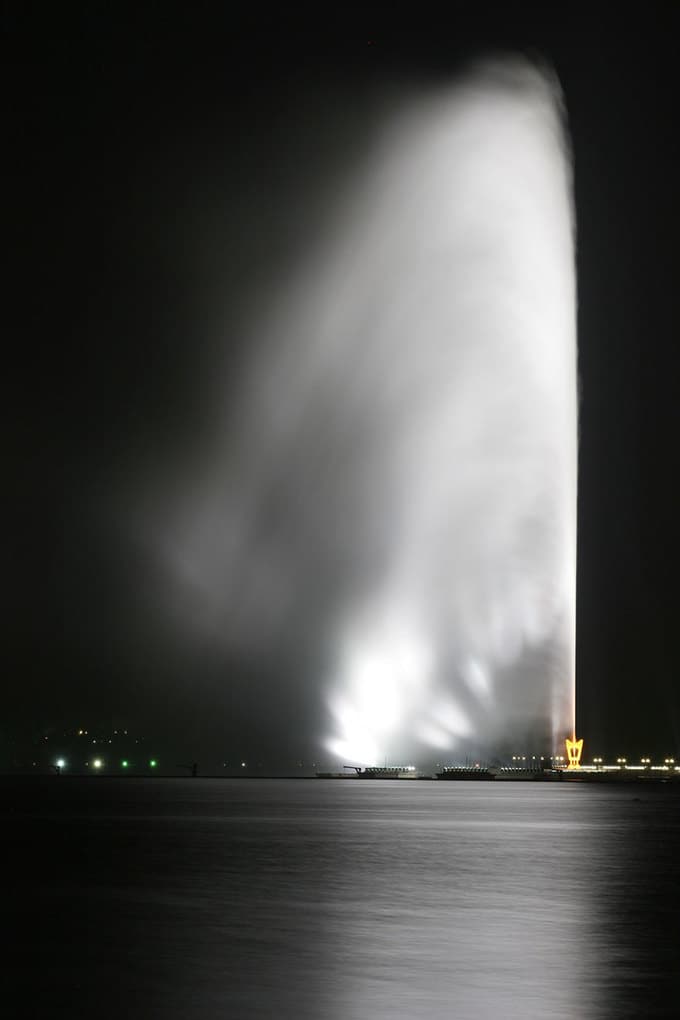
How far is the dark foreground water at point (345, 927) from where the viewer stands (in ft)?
43.1

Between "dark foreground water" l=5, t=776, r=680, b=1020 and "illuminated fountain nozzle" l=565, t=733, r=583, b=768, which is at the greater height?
"illuminated fountain nozzle" l=565, t=733, r=583, b=768

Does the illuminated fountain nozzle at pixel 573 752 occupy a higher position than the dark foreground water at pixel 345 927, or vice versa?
the illuminated fountain nozzle at pixel 573 752

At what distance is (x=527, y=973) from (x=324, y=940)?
11.4ft

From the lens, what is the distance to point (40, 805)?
259ft

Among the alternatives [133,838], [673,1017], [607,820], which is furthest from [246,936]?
[607,820]

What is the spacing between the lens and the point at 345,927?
62.2 ft

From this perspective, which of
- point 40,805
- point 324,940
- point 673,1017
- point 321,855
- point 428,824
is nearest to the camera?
→ point 673,1017

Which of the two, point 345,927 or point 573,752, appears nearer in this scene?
point 345,927

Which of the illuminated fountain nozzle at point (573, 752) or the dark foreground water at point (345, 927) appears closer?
the dark foreground water at point (345, 927)

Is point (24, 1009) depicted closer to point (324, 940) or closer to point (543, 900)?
point (324, 940)

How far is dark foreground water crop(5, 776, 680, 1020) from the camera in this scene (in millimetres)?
13125

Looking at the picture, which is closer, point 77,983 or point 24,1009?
point 24,1009

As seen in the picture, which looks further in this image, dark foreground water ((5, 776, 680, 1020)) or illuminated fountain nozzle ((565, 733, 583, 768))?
illuminated fountain nozzle ((565, 733, 583, 768))

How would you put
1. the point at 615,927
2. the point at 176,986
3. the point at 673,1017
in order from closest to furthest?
the point at 673,1017 → the point at 176,986 → the point at 615,927
